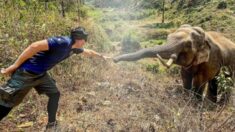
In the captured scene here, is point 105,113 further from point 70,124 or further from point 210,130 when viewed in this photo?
point 210,130

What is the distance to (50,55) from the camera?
520 centimetres

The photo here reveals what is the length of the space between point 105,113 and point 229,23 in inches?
477

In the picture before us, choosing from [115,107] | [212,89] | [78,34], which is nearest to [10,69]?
[78,34]

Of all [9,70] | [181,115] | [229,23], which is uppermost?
[9,70]

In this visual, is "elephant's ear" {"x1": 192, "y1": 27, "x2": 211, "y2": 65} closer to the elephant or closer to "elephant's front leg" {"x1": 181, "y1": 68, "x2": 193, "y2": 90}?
the elephant

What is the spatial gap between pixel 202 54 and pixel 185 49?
0.39 meters

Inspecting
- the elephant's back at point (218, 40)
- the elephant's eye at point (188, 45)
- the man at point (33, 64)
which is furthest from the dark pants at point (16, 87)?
A: the elephant's back at point (218, 40)

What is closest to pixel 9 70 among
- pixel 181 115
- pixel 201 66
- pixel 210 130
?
pixel 181 115

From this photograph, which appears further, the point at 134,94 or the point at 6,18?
the point at 6,18

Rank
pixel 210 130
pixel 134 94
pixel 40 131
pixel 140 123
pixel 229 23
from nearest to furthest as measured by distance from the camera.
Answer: pixel 210 130 → pixel 140 123 → pixel 40 131 → pixel 134 94 → pixel 229 23

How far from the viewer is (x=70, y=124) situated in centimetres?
585

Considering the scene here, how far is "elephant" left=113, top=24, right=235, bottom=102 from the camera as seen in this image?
24.2 feet

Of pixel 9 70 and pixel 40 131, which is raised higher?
pixel 9 70

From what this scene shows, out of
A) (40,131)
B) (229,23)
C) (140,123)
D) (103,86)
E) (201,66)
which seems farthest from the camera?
(229,23)
